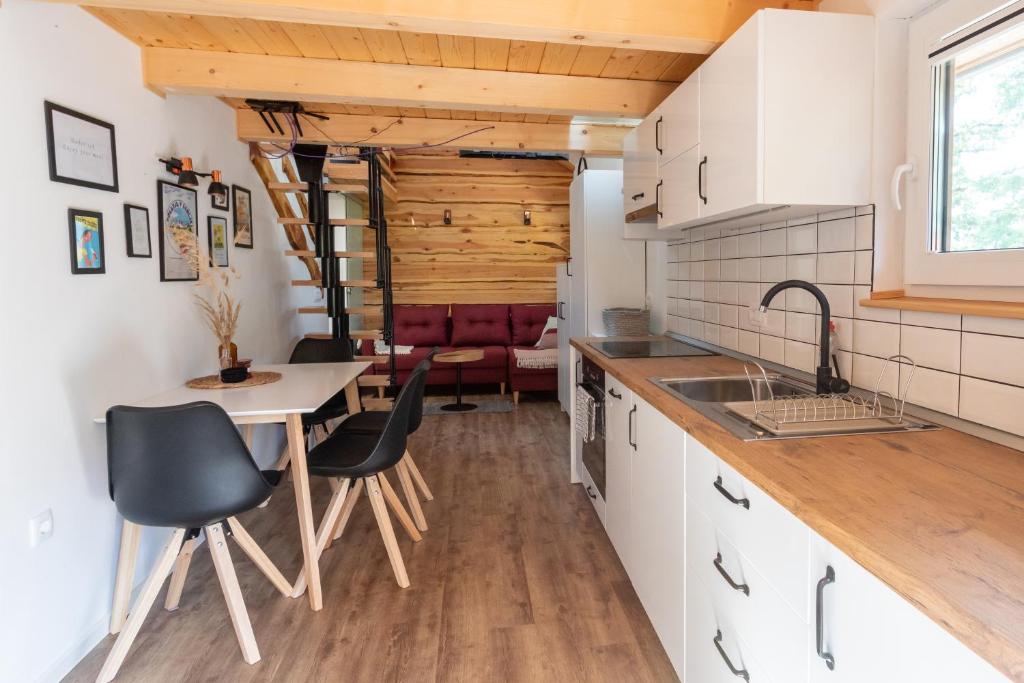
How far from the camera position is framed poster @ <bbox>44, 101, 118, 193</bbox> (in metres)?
1.78

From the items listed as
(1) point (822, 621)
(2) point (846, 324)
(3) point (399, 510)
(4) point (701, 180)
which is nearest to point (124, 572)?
(3) point (399, 510)

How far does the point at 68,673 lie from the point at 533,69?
295cm

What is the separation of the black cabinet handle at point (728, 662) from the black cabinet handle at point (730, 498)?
1.09ft

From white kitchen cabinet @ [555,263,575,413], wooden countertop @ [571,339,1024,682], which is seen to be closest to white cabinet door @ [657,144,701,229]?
wooden countertop @ [571,339,1024,682]

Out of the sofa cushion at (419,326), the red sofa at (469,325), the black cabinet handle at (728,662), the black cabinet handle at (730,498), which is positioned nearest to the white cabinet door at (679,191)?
the black cabinet handle at (730,498)

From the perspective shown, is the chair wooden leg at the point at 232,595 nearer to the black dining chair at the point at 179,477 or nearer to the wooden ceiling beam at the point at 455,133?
the black dining chair at the point at 179,477

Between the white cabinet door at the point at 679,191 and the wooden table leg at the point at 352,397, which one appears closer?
the white cabinet door at the point at 679,191

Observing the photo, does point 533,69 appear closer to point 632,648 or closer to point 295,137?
point 295,137

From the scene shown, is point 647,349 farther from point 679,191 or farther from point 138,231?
point 138,231

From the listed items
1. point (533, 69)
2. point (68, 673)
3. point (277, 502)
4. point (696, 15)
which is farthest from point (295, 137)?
point (68, 673)

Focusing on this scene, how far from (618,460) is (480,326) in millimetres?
4093

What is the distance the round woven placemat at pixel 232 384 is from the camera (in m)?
2.40

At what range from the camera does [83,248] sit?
190 cm

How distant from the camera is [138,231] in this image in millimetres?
2242
